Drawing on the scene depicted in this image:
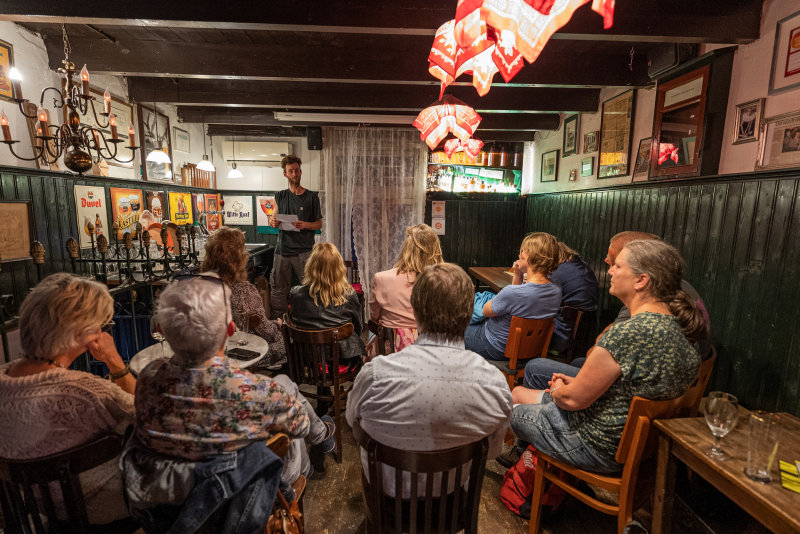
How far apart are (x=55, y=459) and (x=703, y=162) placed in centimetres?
363

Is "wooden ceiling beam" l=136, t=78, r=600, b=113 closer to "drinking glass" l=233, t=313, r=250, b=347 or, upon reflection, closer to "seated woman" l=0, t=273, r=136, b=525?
"drinking glass" l=233, t=313, r=250, b=347

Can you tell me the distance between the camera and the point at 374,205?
603 cm

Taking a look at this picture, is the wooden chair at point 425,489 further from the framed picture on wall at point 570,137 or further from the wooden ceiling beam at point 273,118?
the wooden ceiling beam at point 273,118

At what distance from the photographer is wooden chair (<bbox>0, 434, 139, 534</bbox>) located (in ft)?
3.42

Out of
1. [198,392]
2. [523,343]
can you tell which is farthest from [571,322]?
[198,392]

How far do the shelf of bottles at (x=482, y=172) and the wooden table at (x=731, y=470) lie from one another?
4979 mm

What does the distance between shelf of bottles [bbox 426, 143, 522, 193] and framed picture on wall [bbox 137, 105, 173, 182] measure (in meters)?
3.74

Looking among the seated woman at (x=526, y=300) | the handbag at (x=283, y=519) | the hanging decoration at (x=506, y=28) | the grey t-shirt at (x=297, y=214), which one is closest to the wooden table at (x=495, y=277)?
the seated woman at (x=526, y=300)

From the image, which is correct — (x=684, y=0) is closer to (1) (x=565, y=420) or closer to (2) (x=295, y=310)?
(1) (x=565, y=420)

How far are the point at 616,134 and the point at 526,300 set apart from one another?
2.46 m

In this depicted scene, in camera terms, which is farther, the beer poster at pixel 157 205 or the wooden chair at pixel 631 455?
the beer poster at pixel 157 205

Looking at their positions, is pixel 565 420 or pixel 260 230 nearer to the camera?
pixel 565 420

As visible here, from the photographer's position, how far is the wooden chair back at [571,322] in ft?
8.96

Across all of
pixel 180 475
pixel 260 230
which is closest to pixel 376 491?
pixel 180 475
